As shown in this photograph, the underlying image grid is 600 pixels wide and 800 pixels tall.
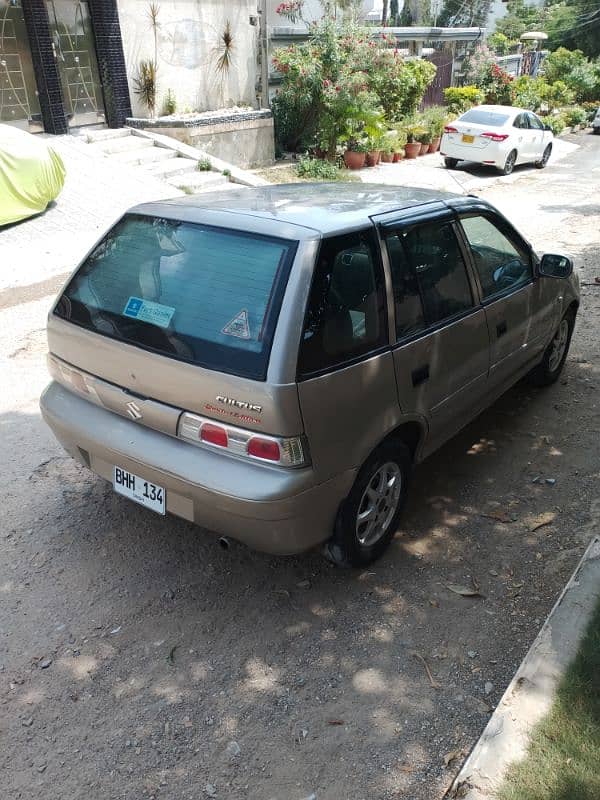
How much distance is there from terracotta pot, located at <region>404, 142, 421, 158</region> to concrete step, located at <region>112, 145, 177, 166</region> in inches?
304

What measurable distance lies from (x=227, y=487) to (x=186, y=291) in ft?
3.00

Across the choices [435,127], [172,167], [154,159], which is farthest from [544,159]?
[154,159]

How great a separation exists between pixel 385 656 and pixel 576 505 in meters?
1.78

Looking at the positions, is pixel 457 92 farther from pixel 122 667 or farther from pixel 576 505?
pixel 122 667

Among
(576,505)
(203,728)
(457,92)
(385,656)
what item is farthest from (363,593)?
(457,92)

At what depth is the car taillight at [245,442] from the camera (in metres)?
2.74

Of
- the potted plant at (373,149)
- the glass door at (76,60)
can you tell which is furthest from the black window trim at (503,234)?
the potted plant at (373,149)

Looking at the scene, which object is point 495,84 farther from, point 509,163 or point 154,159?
point 154,159

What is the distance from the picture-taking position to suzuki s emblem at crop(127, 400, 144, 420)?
3.07 meters

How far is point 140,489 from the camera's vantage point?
3127mm

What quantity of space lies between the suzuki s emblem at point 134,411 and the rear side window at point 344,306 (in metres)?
0.83

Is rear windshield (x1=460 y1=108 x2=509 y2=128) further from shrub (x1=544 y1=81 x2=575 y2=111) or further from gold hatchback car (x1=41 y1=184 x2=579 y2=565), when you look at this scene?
shrub (x1=544 y1=81 x2=575 y2=111)

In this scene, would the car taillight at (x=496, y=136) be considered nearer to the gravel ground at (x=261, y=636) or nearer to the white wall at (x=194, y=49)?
the white wall at (x=194, y=49)

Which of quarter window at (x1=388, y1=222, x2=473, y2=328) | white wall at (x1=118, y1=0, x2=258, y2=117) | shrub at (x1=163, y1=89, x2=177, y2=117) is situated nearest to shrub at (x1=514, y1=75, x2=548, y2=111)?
white wall at (x1=118, y1=0, x2=258, y2=117)
